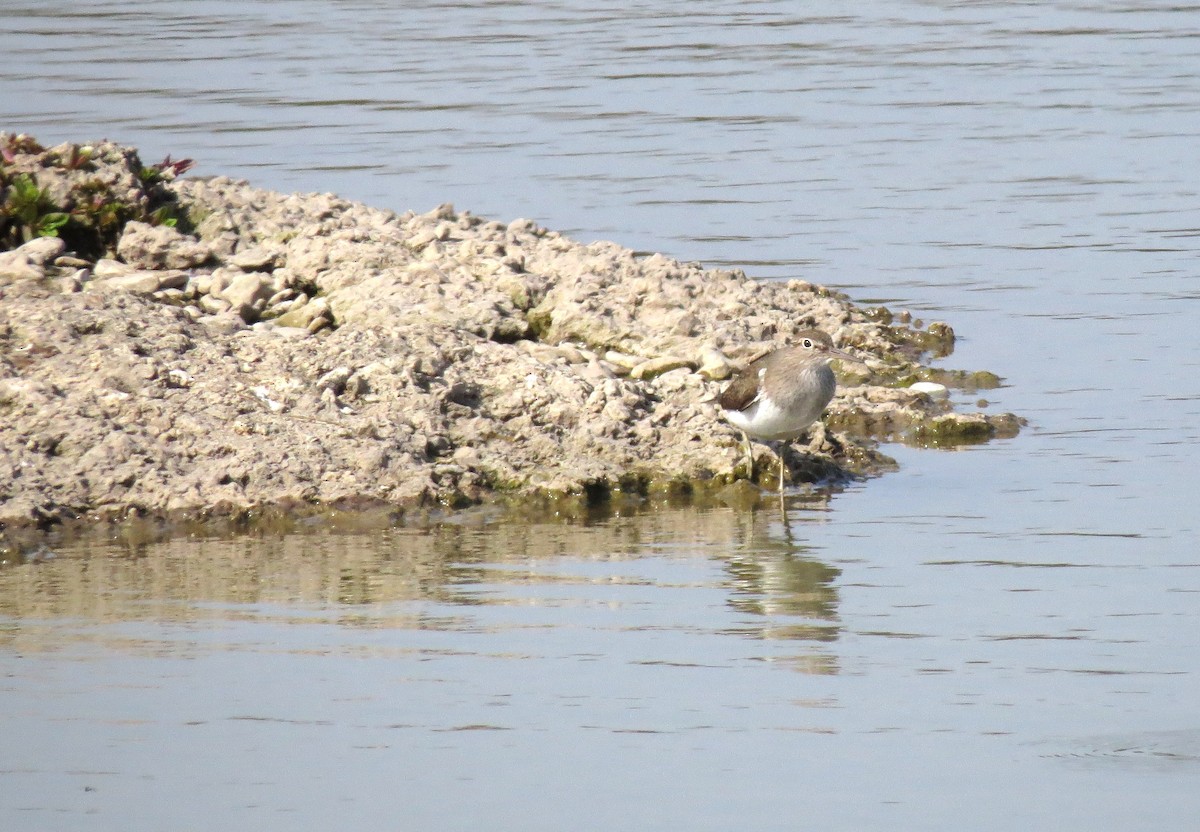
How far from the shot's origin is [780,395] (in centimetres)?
1004

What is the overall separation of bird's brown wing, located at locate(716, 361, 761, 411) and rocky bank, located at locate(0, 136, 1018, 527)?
29 cm

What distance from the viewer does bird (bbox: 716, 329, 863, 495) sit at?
10.0m

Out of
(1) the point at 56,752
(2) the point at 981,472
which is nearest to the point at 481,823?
(1) the point at 56,752

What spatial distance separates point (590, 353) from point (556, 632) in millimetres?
4222

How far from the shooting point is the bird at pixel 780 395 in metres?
10.0

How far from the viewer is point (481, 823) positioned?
588 centimetres

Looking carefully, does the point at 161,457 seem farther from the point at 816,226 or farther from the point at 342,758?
the point at 816,226

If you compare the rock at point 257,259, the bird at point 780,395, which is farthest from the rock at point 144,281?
the bird at point 780,395

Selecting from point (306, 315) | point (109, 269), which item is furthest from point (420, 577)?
point (109, 269)

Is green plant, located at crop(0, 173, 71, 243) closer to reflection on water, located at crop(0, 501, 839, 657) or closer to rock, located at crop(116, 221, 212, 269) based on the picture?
rock, located at crop(116, 221, 212, 269)

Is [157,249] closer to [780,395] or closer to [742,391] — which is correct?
[742,391]

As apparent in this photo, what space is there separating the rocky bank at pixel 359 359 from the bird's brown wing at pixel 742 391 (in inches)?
11.5

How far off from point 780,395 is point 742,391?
0.21 m

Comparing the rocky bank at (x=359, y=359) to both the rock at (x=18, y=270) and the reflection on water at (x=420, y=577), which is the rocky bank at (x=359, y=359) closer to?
the rock at (x=18, y=270)
